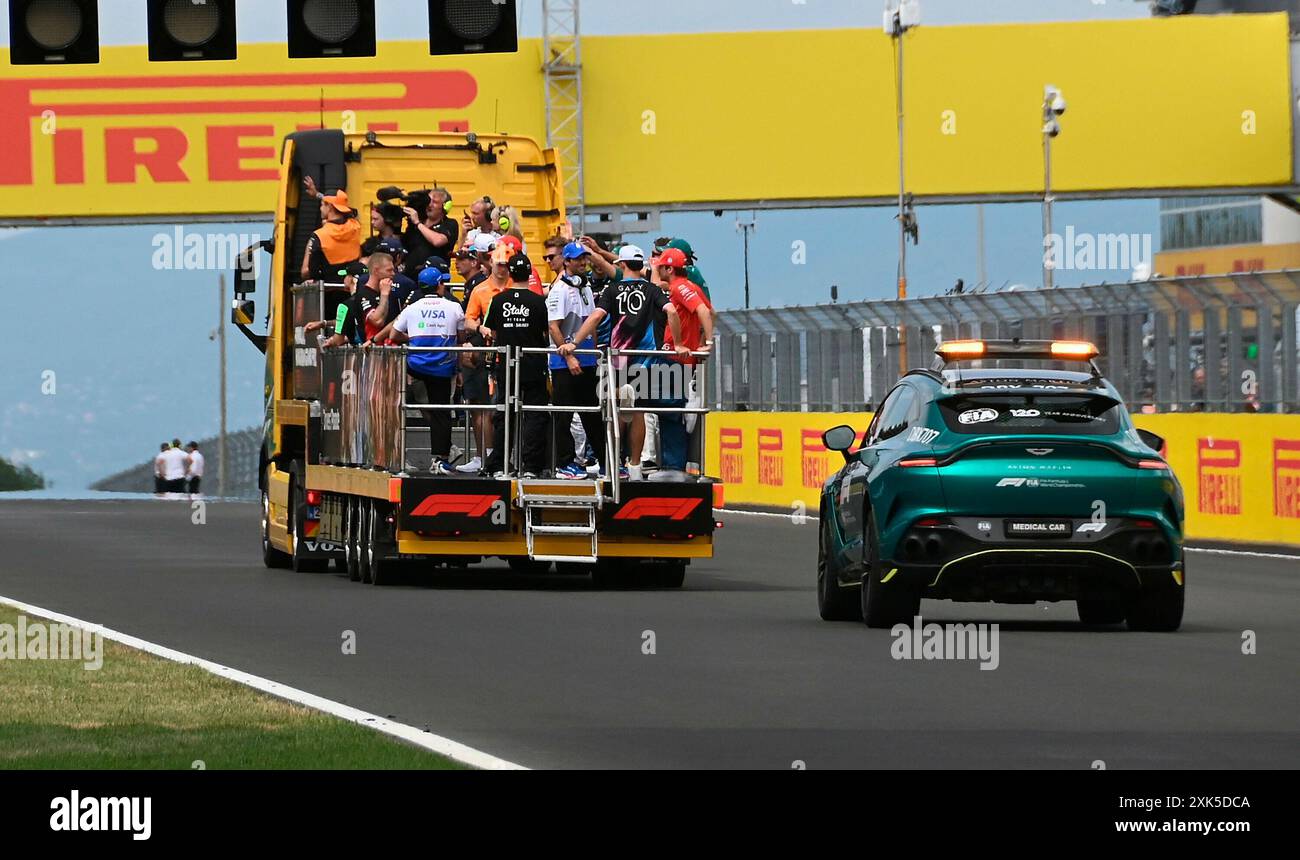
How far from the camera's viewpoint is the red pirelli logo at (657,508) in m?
22.3

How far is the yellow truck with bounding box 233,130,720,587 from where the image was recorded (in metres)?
22.1

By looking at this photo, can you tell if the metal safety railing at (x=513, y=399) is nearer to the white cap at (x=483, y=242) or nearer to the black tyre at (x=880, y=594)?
the white cap at (x=483, y=242)

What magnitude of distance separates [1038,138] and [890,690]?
140 feet

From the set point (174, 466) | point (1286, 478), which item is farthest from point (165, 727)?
point (174, 466)

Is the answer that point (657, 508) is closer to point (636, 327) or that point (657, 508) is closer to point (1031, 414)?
point (636, 327)

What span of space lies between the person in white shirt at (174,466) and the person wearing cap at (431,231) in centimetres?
3969

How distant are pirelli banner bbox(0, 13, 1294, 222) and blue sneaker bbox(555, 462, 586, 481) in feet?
102

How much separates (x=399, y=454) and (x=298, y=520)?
2.85 m

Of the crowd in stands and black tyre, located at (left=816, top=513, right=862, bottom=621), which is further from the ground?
the crowd in stands

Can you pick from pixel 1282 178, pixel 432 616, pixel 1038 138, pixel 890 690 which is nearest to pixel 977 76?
pixel 1038 138

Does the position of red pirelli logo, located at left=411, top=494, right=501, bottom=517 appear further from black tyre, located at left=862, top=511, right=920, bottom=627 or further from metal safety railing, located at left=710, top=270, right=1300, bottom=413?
metal safety railing, located at left=710, top=270, right=1300, bottom=413

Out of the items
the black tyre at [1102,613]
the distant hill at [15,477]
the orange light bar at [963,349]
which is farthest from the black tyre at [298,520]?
the distant hill at [15,477]

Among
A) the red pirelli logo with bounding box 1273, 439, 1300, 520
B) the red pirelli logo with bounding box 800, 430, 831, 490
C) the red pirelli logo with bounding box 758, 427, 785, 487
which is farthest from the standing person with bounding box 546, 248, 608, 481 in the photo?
the red pirelli logo with bounding box 758, 427, 785, 487

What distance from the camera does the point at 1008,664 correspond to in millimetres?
15594
